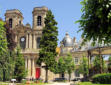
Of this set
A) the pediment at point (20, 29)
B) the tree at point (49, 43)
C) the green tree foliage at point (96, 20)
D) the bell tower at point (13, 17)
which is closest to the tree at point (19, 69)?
the tree at point (49, 43)

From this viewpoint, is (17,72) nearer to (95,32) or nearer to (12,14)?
(12,14)

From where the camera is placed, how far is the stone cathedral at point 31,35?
56438 mm

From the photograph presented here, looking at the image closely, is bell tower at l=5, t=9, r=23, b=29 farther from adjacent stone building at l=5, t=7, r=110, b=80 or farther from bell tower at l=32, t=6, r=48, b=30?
bell tower at l=32, t=6, r=48, b=30

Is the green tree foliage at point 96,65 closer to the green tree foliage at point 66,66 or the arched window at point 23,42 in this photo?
the green tree foliage at point 66,66

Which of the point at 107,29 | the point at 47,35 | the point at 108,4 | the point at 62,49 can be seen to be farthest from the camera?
the point at 62,49

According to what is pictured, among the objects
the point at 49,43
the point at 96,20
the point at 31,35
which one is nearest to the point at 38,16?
the point at 31,35

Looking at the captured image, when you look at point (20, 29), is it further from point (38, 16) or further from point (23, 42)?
point (38, 16)

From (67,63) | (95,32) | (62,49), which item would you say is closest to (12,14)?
(62,49)

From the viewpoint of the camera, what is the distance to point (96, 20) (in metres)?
9.08

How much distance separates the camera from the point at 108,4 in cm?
834

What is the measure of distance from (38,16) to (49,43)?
21.3 m

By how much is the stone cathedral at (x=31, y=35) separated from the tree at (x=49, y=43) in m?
16.8

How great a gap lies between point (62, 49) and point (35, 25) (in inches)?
475

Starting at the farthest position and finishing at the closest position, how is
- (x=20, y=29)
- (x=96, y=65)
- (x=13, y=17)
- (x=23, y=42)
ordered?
(x=13, y=17) < (x=20, y=29) < (x=23, y=42) < (x=96, y=65)
